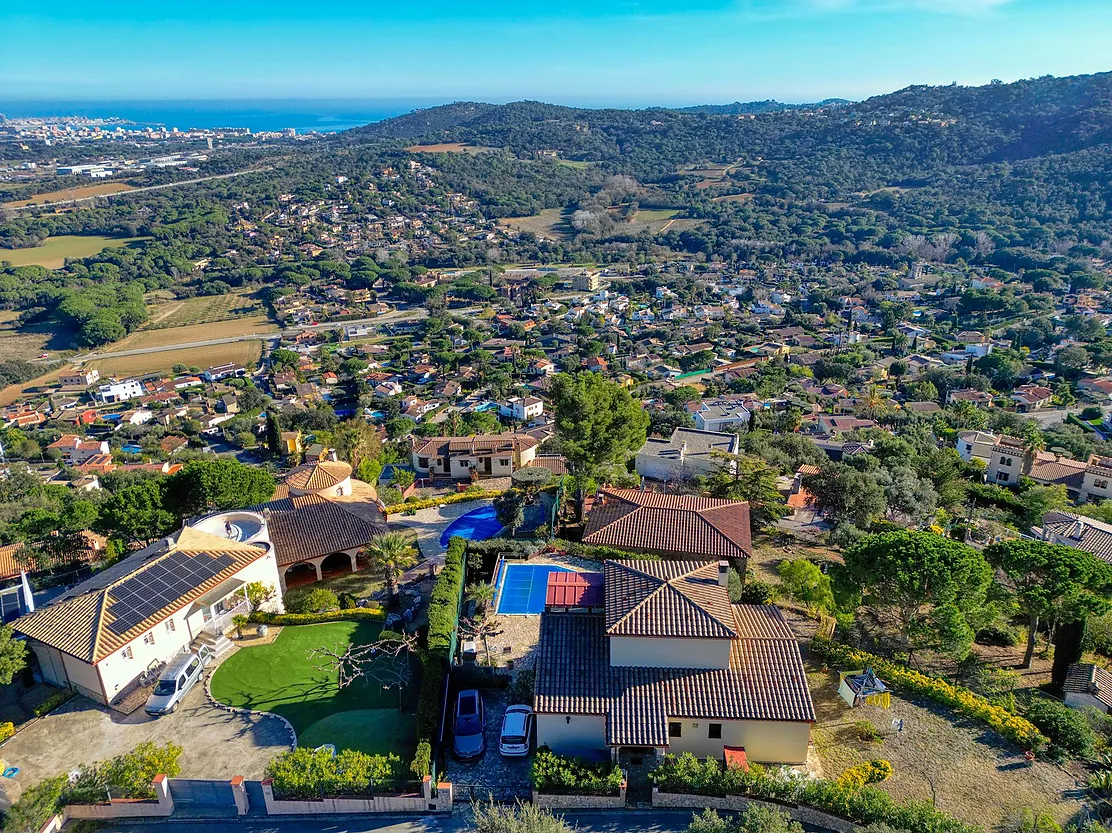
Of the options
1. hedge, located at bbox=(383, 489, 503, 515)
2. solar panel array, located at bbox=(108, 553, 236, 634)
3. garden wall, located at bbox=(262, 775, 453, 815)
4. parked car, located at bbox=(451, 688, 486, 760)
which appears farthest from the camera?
hedge, located at bbox=(383, 489, 503, 515)

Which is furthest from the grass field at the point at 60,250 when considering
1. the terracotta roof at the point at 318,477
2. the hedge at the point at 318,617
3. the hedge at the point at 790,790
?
the hedge at the point at 790,790

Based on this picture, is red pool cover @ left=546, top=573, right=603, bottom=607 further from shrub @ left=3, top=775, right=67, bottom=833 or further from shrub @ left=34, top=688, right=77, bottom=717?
shrub @ left=34, top=688, right=77, bottom=717

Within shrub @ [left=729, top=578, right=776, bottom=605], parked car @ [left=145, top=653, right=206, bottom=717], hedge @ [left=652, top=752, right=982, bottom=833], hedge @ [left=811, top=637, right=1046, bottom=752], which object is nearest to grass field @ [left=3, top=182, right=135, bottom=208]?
parked car @ [left=145, top=653, right=206, bottom=717]

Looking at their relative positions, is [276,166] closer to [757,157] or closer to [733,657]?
[757,157]

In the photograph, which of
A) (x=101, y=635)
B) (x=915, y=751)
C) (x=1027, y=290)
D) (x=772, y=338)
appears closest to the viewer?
(x=915, y=751)

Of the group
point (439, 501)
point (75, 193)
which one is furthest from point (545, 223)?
point (439, 501)

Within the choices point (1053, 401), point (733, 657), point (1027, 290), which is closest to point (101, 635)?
point (733, 657)
